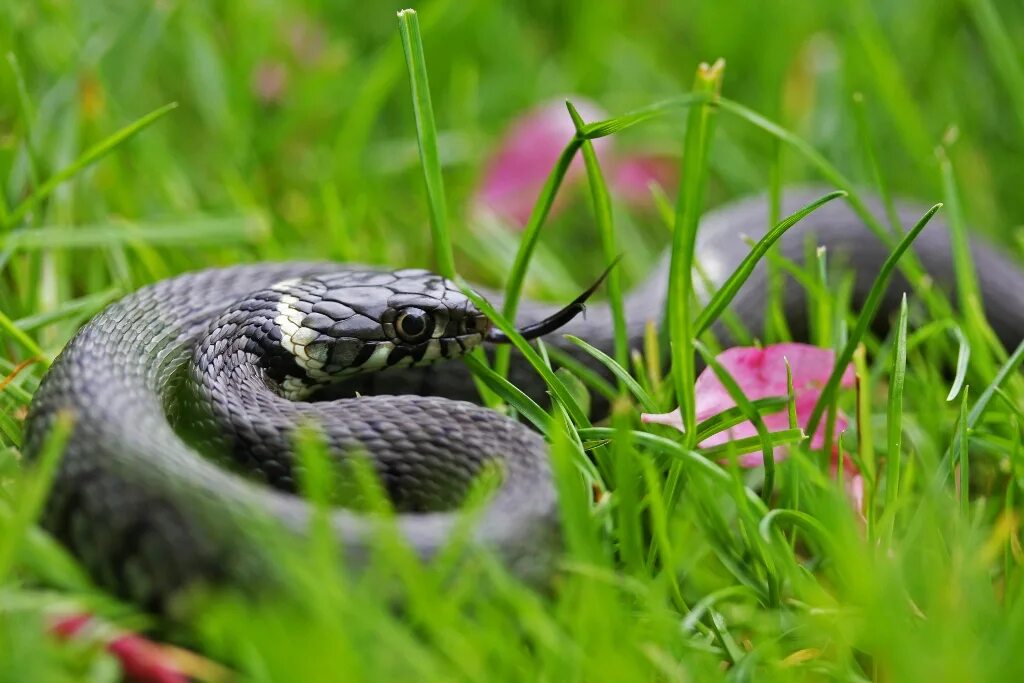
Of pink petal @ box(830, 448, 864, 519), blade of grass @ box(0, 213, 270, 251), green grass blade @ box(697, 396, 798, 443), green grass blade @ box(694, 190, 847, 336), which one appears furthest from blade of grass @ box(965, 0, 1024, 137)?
blade of grass @ box(0, 213, 270, 251)

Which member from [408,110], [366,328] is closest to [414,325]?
[366,328]

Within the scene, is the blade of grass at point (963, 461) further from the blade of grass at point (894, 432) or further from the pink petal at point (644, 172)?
the pink petal at point (644, 172)

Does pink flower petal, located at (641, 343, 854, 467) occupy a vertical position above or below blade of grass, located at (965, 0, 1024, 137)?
below

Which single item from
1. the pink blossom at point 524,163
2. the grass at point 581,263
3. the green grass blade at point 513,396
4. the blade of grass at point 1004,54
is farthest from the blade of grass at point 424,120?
the blade of grass at point 1004,54

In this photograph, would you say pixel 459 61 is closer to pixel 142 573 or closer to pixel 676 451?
pixel 676 451

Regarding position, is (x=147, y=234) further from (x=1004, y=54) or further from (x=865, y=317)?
(x=1004, y=54)

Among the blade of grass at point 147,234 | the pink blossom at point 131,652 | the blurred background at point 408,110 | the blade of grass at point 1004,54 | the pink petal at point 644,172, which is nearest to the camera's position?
the pink blossom at point 131,652

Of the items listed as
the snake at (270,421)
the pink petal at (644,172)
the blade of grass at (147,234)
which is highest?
the pink petal at (644,172)

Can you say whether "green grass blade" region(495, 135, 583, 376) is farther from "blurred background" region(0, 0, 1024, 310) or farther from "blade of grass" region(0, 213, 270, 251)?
"blade of grass" region(0, 213, 270, 251)
